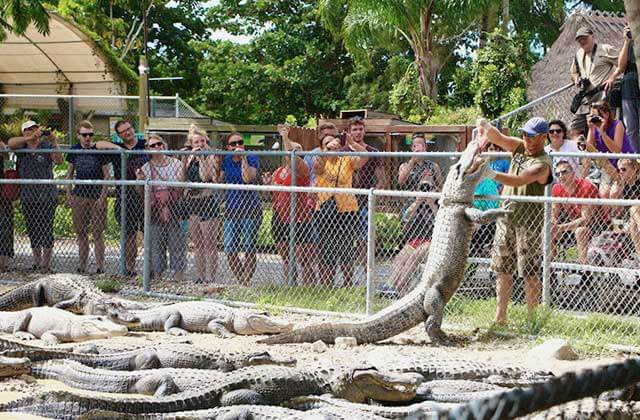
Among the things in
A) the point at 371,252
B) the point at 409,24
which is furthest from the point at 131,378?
the point at 409,24

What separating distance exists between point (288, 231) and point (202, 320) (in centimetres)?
150

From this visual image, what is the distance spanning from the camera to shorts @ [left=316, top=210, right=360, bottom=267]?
29.4 feet

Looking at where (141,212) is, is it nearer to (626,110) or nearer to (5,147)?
(5,147)

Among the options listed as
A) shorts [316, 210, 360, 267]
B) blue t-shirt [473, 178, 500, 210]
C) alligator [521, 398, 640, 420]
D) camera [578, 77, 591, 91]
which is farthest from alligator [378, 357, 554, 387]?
camera [578, 77, 591, 91]

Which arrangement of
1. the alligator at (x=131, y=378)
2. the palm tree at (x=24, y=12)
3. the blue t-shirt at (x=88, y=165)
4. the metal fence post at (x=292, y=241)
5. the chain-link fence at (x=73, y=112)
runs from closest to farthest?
1. the alligator at (x=131, y=378)
2. the metal fence post at (x=292, y=241)
3. the blue t-shirt at (x=88, y=165)
4. the palm tree at (x=24, y=12)
5. the chain-link fence at (x=73, y=112)

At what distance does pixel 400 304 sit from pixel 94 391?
2.59 m

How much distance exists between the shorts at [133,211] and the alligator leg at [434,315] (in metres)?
3.89

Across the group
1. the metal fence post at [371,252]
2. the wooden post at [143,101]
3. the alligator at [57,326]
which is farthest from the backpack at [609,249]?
the wooden post at [143,101]

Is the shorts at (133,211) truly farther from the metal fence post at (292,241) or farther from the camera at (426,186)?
the camera at (426,186)

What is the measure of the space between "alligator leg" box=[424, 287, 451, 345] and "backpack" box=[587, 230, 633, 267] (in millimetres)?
1341

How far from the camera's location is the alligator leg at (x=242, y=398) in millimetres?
5516

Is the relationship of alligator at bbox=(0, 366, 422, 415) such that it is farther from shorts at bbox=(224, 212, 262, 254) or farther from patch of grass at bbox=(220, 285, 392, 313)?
shorts at bbox=(224, 212, 262, 254)

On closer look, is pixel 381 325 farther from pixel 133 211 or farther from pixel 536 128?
pixel 133 211

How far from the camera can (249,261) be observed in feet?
A: 31.1
